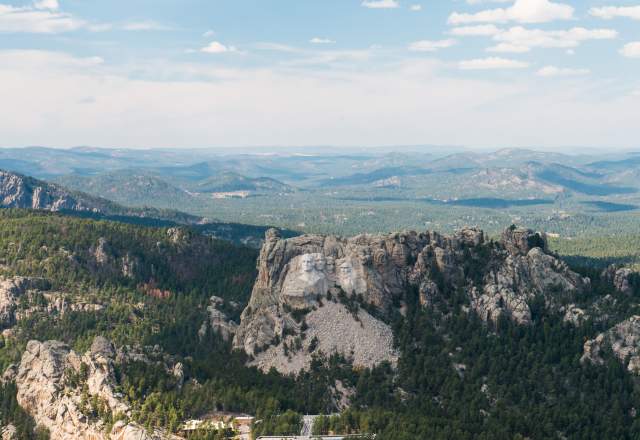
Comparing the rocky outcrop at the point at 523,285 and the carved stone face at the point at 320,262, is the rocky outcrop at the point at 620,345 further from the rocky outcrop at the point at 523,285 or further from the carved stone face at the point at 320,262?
the carved stone face at the point at 320,262

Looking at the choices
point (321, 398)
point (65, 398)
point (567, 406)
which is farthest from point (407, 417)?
point (65, 398)

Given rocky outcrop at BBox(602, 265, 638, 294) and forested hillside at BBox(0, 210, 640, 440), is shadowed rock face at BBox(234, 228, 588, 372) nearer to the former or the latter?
forested hillside at BBox(0, 210, 640, 440)

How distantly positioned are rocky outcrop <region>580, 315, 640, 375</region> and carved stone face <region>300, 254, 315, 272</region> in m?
61.4

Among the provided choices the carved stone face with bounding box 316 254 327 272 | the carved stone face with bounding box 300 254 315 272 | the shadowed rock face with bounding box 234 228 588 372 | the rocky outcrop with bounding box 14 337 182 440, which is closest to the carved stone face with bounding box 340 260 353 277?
the shadowed rock face with bounding box 234 228 588 372

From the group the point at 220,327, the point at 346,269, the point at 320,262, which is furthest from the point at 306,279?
the point at 220,327

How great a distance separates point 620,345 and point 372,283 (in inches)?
2097

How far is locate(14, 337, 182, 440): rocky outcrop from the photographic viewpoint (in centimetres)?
13375

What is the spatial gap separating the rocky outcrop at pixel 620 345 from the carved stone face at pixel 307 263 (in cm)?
6137

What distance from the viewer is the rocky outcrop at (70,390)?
134 metres

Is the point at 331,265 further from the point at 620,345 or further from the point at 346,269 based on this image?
the point at 620,345

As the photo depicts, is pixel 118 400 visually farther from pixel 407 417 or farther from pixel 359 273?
pixel 359 273

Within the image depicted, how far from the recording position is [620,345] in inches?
6422

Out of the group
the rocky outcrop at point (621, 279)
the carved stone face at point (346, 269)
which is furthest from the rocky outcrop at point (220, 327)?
the rocky outcrop at point (621, 279)

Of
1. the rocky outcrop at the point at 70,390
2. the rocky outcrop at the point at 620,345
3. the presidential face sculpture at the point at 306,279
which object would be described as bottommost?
the rocky outcrop at the point at 70,390
